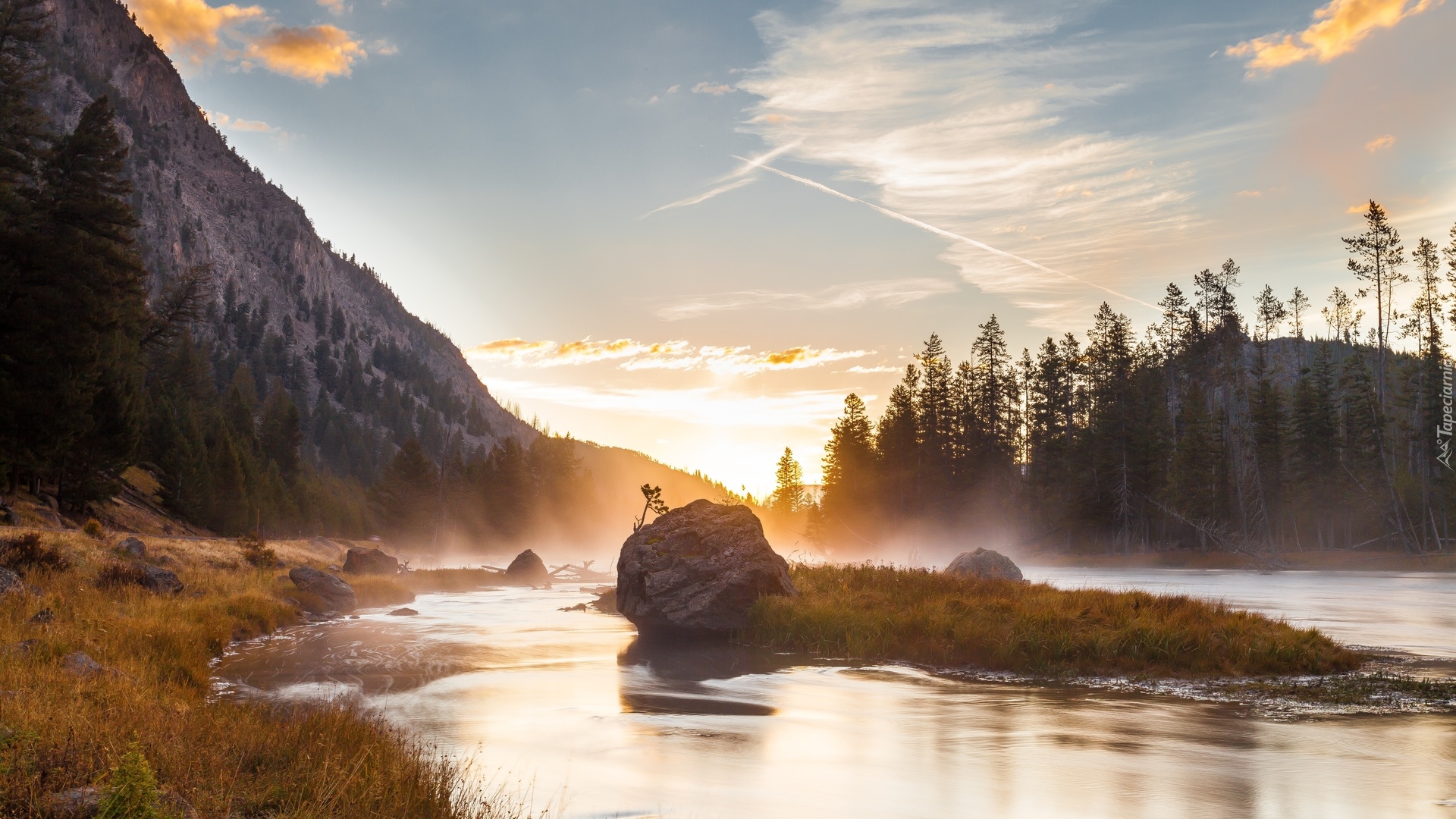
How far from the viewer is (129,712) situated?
8.79m

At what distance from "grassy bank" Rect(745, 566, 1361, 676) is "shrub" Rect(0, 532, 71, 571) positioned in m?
17.8

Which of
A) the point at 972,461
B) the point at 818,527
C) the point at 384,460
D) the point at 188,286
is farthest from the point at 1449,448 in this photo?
the point at 384,460

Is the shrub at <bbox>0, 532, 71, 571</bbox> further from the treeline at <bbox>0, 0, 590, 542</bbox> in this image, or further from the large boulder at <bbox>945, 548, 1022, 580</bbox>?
the large boulder at <bbox>945, 548, 1022, 580</bbox>

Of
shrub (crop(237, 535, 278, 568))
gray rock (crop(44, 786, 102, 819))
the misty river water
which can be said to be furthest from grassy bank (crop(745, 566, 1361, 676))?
shrub (crop(237, 535, 278, 568))

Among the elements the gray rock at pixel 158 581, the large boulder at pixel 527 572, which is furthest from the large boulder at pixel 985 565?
the large boulder at pixel 527 572

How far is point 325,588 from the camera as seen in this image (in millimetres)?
35656

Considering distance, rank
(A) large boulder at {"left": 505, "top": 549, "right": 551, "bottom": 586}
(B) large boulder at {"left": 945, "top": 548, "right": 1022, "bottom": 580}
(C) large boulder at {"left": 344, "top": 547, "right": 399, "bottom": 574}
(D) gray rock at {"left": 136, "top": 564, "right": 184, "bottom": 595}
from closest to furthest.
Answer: (D) gray rock at {"left": 136, "top": 564, "right": 184, "bottom": 595} < (B) large boulder at {"left": 945, "top": 548, "right": 1022, "bottom": 580} < (C) large boulder at {"left": 344, "top": 547, "right": 399, "bottom": 574} < (A) large boulder at {"left": 505, "top": 549, "right": 551, "bottom": 586}

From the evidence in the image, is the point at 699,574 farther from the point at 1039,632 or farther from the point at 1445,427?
the point at 1445,427

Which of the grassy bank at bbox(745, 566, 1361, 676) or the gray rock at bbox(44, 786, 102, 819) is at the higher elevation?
the gray rock at bbox(44, 786, 102, 819)

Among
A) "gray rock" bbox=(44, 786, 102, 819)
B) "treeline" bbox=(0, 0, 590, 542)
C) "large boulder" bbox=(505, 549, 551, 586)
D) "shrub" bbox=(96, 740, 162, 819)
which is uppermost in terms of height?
"treeline" bbox=(0, 0, 590, 542)

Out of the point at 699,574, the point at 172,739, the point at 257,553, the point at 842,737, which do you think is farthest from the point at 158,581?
the point at 842,737

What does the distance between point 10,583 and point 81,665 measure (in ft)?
27.2

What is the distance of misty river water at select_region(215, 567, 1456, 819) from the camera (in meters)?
10.4

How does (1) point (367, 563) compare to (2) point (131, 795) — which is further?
(1) point (367, 563)
